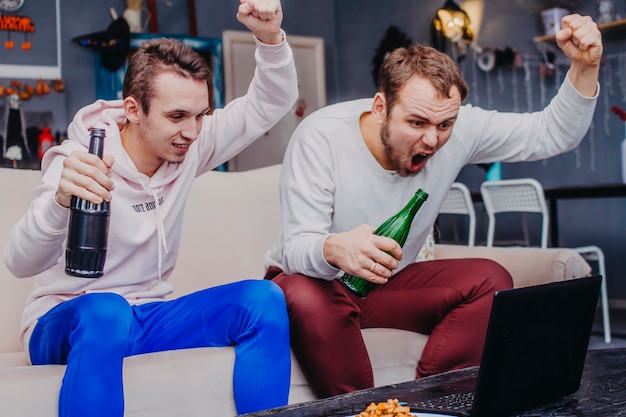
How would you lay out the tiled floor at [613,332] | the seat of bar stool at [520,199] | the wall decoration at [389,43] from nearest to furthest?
the tiled floor at [613,332] → the seat of bar stool at [520,199] → the wall decoration at [389,43]

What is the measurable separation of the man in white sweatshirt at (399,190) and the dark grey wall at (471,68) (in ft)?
11.3

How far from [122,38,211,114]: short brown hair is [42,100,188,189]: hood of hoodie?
3.8 inches

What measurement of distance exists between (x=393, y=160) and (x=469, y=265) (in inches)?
15.4

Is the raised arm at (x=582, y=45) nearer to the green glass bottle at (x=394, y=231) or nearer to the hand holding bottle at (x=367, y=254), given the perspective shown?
the green glass bottle at (x=394, y=231)

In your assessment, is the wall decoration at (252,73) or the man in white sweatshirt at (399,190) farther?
the wall decoration at (252,73)

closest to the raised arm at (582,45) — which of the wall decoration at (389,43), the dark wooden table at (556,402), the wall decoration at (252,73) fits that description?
the dark wooden table at (556,402)

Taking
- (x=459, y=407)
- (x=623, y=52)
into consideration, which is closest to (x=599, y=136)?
(x=623, y=52)

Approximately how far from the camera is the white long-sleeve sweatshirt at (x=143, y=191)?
5.58ft

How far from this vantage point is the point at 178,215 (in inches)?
72.1

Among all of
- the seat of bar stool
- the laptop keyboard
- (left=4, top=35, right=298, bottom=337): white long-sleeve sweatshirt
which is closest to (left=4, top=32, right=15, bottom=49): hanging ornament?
the seat of bar stool

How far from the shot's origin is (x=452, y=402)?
3.92 feet

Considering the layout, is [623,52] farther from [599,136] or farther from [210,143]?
[210,143]


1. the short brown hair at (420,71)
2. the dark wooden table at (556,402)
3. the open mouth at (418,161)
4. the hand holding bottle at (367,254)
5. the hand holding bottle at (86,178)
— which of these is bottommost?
the dark wooden table at (556,402)

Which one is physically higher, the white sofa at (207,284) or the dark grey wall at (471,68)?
the dark grey wall at (471,68)
